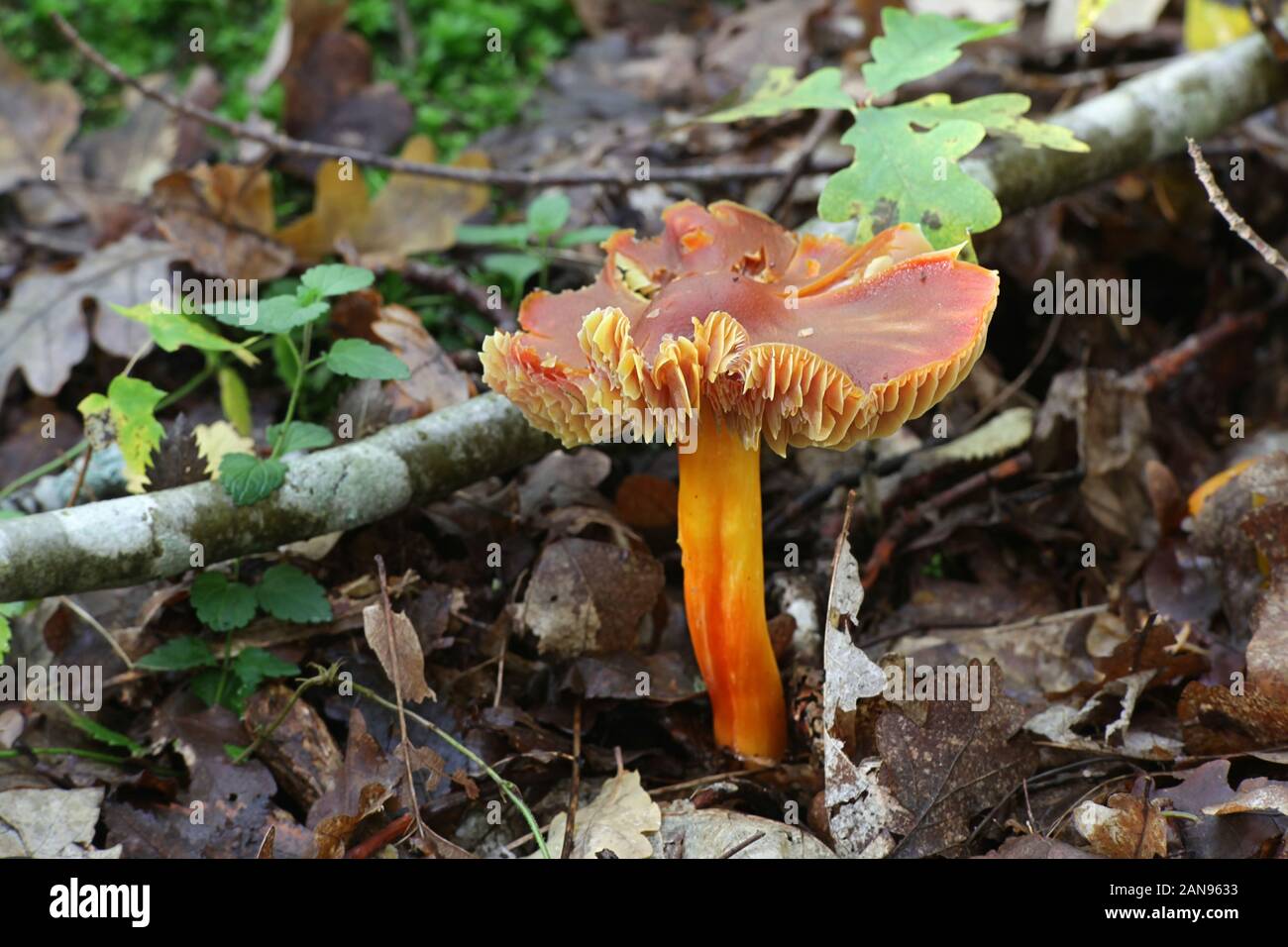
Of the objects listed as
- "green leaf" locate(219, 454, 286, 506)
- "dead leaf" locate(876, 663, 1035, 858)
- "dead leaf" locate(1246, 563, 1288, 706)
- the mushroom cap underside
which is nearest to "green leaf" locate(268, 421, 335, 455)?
"green leaf" locate(219, 454, 286, 506)

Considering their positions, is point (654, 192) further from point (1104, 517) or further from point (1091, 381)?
point (1104, 517)

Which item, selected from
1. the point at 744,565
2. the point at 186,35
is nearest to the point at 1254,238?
the point at 744,565

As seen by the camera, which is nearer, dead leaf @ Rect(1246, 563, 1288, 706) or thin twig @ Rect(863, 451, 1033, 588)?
dead leaf @ Rect(1246, 563, 1288, 706)

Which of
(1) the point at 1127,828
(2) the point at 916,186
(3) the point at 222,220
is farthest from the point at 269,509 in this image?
(1) the point at 1127,828

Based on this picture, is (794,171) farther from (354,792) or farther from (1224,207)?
(354,792)

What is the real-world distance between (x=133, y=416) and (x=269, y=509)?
52cm

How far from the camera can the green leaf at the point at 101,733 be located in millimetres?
2861

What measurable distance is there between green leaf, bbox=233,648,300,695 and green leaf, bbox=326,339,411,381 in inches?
30.5

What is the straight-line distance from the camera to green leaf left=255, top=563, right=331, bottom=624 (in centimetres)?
297

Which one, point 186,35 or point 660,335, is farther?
point 186,35

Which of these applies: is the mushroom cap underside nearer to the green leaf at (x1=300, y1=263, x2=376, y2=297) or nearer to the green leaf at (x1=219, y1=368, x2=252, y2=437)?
the green leaf at (x1=300, y1=263, x2=376, y2=297)

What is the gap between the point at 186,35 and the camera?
5281mm

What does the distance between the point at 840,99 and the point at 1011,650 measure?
169 cm

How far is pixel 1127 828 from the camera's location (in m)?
2.46
